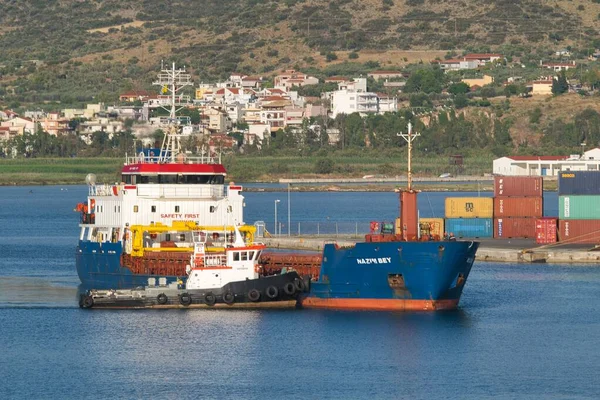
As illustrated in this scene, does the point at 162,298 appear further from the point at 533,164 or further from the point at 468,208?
the point at 533,164

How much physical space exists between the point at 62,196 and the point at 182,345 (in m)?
121

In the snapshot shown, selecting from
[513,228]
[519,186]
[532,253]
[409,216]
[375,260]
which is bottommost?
[532,253]

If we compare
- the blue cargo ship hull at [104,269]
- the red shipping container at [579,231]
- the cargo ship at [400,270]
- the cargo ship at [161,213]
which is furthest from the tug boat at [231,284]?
the red shipping container at [579,231]

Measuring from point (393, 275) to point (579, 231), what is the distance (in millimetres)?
30591

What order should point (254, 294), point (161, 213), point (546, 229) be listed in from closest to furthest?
point (254, 294) < point (161, 213) < point (546, 229)

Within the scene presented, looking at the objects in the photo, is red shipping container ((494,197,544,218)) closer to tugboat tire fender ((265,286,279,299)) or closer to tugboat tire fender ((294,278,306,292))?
tugboat tire fender ((294,278,306,292))

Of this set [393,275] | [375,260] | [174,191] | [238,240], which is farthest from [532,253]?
[238,240]

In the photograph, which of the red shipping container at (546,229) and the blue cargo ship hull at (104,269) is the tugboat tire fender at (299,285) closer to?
the blue cargo ship hull at (104,269)

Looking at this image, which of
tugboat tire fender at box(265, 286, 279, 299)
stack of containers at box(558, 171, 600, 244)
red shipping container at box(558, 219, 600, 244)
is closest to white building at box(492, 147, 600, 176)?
red shipping container at box(558, 219, 600, 244)

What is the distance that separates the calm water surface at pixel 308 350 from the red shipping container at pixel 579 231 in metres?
15.1

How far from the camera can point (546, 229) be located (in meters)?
83.1

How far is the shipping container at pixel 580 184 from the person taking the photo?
80938 mm

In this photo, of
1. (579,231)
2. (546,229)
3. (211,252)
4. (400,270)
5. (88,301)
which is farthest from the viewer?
(546,229)

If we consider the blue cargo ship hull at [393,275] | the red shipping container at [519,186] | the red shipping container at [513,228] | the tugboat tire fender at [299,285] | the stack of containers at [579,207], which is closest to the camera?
the blue cargo ship hull at [393,275]
